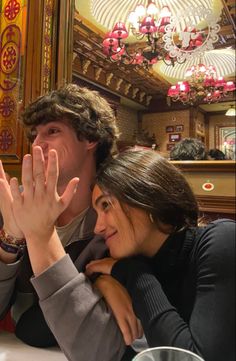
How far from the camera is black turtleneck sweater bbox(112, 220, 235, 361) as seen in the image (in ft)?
1.86

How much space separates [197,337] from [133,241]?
0.25 metres

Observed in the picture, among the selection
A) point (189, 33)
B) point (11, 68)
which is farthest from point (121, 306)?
point (189, 33)

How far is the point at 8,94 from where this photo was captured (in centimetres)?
165

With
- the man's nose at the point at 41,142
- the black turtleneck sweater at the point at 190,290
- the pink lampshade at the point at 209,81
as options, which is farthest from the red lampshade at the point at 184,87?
the black turtleneck sweater at the point at 190,290

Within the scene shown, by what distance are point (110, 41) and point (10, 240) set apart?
1929mm

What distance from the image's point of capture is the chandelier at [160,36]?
2.18 meters

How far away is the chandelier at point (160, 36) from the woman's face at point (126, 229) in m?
1.78

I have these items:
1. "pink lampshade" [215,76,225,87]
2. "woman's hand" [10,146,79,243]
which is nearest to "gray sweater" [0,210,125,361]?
"woman's hand" [10,146,79,243]

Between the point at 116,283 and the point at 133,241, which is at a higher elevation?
the point at 133,241

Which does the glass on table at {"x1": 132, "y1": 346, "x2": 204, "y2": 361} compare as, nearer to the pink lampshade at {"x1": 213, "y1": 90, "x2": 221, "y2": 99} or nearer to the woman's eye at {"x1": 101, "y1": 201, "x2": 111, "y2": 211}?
the woman's eye at {"x1": 101, "y1": 201, "x2": 111, "y2": 211}

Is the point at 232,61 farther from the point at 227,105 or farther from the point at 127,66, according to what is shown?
the point at 127,66

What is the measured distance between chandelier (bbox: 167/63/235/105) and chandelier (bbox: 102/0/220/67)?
250mm

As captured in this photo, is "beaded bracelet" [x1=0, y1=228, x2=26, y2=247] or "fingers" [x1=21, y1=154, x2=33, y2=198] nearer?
"fingers" [x1=21, y1=154, x2=33, y2=198]

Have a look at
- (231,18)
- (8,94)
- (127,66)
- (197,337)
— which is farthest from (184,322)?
(231,18)
